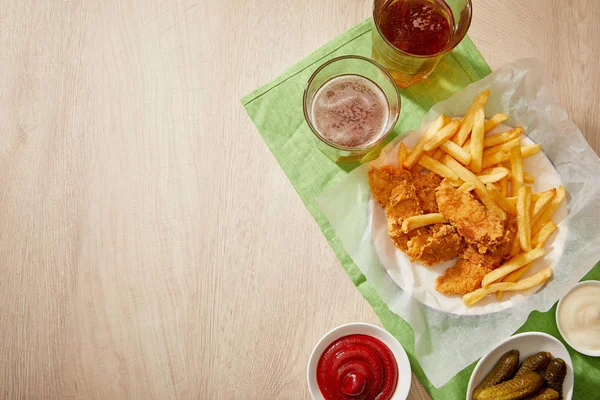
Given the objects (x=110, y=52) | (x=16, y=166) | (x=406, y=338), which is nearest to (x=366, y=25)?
(x=110, y=52)

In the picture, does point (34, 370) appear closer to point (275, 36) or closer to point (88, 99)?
point (88, 99)

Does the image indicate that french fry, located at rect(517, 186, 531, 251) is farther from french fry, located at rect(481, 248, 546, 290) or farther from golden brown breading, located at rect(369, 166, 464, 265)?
golden brown breading, located at rect(369, 166, 464, 265)

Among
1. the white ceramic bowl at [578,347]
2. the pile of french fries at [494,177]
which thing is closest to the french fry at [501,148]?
the pile of french fries at [494,177]

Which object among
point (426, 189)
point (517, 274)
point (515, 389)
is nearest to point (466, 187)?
point (426, 189)

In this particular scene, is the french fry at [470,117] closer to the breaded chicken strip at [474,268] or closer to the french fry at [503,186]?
the french fry at [503,186]

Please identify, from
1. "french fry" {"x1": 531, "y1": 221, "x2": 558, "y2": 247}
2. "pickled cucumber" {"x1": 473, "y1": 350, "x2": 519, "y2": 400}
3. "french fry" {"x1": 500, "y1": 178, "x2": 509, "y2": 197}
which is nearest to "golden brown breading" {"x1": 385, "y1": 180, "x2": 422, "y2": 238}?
"french fry" {"x1": 500, "y1": 178, "x2": 509, "y2": 197}
